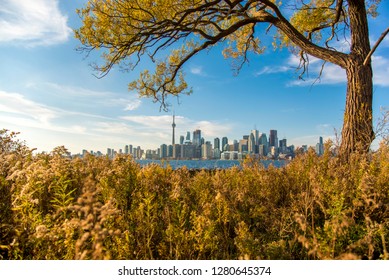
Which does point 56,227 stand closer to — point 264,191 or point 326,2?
point 264,191

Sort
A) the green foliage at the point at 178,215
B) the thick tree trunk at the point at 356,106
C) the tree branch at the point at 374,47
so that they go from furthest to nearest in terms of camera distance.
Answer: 1. the tree branch at the point at 374,47
2. the thick tree trunk at the point at 356,106
3. the green foliage at the point at 178,215

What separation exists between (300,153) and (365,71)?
4.27 metres

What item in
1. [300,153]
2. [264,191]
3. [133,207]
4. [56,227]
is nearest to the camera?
[56,227]

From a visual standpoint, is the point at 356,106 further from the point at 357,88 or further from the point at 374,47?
the point at 374,47

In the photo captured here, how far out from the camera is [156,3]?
32.5 ft

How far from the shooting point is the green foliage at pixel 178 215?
8.11 feet

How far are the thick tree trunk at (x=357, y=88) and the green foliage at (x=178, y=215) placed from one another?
264 centimetres

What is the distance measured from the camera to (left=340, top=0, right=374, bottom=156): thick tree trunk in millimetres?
8156

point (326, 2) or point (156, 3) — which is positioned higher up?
point (326, 2)

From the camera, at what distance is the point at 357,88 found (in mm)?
8516

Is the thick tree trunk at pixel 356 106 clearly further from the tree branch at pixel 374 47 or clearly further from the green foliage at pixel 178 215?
the green foliage at pixel 178 215

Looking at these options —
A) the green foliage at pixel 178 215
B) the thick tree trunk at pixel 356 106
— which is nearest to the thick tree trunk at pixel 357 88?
the thick tree trunk at pixel 356 106

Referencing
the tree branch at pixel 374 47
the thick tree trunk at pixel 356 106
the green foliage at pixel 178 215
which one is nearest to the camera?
the green foliage at pixel 178 215
